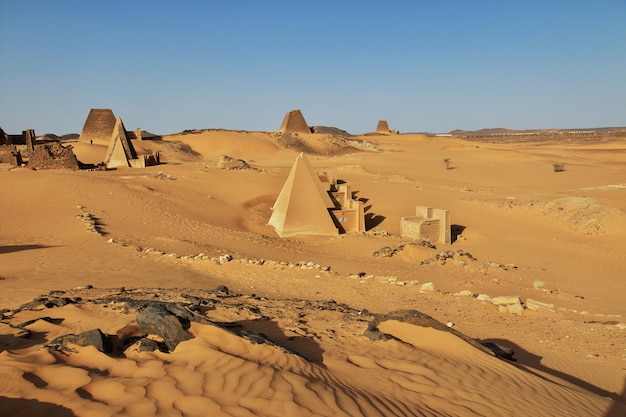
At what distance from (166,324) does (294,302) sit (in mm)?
3458

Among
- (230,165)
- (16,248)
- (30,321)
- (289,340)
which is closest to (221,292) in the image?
(289,340)

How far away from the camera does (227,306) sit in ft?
19.6

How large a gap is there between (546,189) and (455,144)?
36.3m

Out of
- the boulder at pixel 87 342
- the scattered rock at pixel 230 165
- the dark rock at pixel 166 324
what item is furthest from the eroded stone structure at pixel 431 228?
the scattered rock at pixel 230 165

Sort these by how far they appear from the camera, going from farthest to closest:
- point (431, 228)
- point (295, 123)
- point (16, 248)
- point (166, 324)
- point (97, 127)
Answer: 1. point (295, 123)
2. point (97, 127)
3. point (431, 228)
4. point (16, 248)
5. point (166, 324)

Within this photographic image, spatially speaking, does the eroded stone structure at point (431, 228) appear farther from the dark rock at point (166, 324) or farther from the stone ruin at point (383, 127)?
the stone ruin at point (383, 127)

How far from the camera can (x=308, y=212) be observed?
1562 centimetres

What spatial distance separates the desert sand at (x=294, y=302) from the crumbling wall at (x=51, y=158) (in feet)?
13.3

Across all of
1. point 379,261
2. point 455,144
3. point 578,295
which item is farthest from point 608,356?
point 455,144

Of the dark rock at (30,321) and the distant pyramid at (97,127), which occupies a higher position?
the distant pyramid at (97,127)

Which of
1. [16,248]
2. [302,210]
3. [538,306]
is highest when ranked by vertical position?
[16,248]

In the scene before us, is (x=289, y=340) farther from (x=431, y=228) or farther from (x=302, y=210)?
(x=431, y=228)

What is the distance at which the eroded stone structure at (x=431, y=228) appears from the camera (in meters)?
14.8

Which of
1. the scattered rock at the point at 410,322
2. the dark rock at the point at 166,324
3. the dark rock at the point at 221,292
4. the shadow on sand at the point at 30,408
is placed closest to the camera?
the shadow on sand at the point at 30,408
